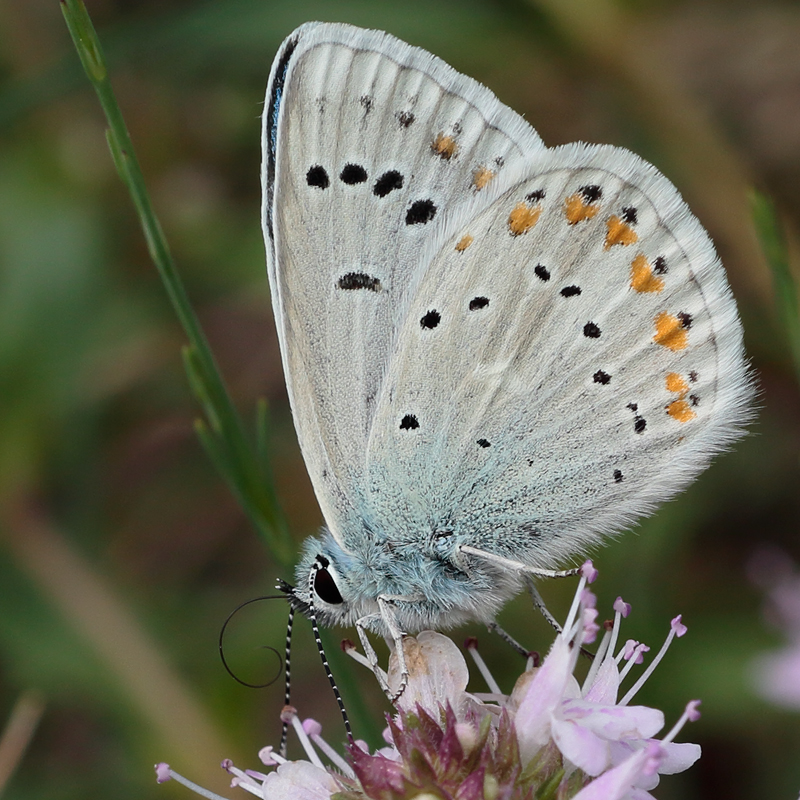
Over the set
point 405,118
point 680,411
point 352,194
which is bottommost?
point 680,411

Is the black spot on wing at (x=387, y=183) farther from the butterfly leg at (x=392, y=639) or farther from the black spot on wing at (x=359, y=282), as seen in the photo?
the butterfly leg at (x=392, y=639)

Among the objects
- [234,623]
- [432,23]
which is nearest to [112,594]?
[234,623]

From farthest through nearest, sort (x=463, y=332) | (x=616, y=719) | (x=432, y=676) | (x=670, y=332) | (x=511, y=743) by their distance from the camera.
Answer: (x=463, y=332) < (x=670, y=332) < (x=432, y=676) < (x=511, y=743) < (x=616, y=719)

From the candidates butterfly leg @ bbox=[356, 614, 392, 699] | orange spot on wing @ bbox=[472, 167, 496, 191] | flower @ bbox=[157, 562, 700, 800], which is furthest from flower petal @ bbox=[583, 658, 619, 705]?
orange spot on wing @ bbox=[472, 167, 496, 191]

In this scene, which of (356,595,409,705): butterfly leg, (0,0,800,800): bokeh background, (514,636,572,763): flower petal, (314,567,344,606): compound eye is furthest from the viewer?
(0,0,800,800): bokeh background

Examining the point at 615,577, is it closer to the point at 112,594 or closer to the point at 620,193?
the point at 620,193

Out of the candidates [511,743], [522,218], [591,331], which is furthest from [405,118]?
[511,743]

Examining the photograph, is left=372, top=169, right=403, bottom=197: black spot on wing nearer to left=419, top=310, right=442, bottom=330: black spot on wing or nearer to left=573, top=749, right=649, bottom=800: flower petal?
left=419, top=310, right=442, bottom=330: black spot on wing

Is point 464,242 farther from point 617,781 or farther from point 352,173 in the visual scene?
point 617,781
